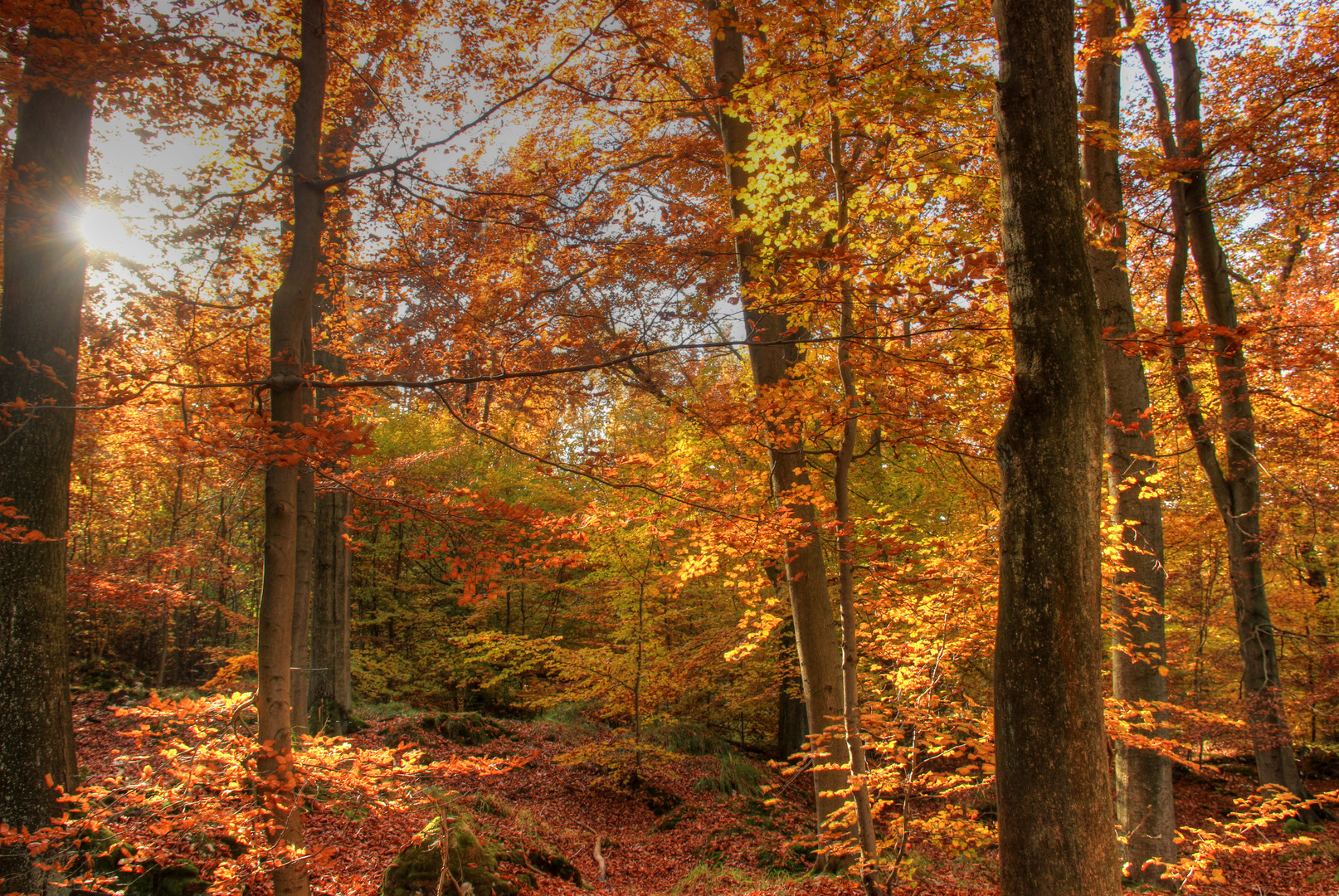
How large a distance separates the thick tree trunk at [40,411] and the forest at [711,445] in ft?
0.09

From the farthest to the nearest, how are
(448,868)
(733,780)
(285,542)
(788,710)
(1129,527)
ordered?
(788,710) < (733,780) < (1129,527) < (448,868) < (285,542)

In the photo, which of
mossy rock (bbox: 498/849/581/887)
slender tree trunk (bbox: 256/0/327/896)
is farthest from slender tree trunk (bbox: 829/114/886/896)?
slender tree trunk (bbox: 256/0/327/896)

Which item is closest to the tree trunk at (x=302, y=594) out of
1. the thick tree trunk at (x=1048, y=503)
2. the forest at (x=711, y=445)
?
the forest at (x=711, y=445)

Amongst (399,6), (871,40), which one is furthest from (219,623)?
(871,40)

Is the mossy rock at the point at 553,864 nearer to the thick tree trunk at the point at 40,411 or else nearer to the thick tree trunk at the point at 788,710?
the thick tree trunk at the point at 40,411

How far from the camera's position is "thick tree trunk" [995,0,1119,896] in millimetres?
2340

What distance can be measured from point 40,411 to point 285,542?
248cm

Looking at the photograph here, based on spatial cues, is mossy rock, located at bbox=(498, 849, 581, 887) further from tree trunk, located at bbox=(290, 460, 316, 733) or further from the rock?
tree trunk, located at bbox=(290, 460, 316, 733)

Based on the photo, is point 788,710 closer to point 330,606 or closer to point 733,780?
point 733,780

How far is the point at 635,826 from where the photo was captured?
26.0ft

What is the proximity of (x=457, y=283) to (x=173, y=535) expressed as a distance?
28.2ft

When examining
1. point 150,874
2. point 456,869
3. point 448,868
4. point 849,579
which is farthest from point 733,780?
point 150,874

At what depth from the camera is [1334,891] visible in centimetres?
561

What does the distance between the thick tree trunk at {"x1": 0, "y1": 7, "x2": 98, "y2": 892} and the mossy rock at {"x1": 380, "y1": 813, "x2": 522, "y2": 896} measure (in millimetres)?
2079
